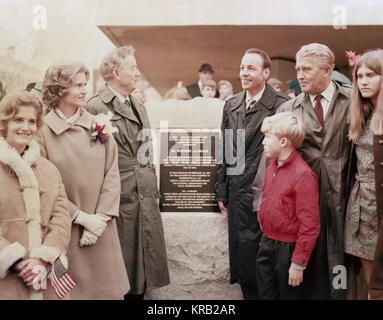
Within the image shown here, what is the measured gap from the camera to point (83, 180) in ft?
10.00

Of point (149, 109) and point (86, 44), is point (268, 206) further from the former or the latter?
point (86, 44)

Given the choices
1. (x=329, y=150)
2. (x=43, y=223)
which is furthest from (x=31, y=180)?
(x=329, y=150)

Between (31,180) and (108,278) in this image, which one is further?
(108,278)

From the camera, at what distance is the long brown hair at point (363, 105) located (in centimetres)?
301

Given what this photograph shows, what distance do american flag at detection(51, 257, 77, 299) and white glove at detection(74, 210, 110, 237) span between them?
0.27 metres

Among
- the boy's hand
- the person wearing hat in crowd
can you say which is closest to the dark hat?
the person wearing hat in crowd

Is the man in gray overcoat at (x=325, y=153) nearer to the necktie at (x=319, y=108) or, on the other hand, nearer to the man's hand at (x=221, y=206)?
the necktie at (x=319, y=108)

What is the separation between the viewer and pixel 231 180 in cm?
336

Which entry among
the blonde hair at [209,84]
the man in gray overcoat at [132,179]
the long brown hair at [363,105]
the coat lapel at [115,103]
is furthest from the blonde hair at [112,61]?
the long brown hair at [363,105]

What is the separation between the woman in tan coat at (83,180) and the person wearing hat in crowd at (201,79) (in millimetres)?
885

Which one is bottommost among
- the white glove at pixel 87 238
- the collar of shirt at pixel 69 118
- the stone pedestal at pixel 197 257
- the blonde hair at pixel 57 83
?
the stone pedestal at pixel 197 257

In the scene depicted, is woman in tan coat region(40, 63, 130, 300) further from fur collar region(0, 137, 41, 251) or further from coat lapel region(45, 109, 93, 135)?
fur collar region(0, 137, 41, 251)

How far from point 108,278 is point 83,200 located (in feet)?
1.81

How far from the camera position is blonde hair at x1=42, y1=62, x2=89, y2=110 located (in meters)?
3.05
